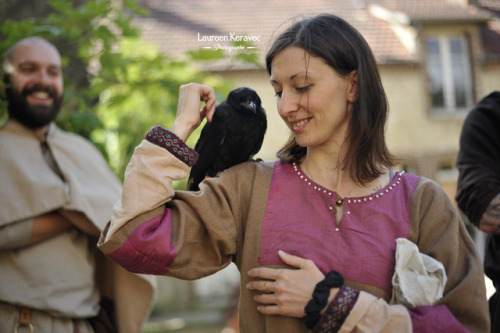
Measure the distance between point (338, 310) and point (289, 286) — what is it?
0.53 feet

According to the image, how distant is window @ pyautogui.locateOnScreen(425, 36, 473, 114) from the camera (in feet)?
42.6

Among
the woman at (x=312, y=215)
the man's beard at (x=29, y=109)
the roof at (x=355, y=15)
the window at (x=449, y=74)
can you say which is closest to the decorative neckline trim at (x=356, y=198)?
the woman at (x=312, y=215)

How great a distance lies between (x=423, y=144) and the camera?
12633 millimetres

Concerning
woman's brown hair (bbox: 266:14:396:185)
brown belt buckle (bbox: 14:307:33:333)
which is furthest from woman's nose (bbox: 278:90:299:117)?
brown belt buckle (bbox: 14:307:33:333)

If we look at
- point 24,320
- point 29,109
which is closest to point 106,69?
point 29,109

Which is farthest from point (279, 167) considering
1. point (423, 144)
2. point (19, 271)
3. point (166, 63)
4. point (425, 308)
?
point (423, 144)

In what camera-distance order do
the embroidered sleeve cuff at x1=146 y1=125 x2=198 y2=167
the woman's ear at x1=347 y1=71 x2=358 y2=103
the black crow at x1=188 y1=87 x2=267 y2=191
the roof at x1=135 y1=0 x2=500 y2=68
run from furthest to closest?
1. the roof at x1=135 y1=0 x2=500 y2=68
2. the black crow at x1=188 y1=87 x2=267 y2=191
3. the woman's ear at x1=347 y1=71 x2=358 y2=103
4. the embroidered sleeve cuff at x1=146 y1=125 x2=198 y2=167

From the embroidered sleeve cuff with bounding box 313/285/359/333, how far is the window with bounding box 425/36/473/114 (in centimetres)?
1239

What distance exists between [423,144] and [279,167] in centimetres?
1154

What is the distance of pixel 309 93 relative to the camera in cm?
168

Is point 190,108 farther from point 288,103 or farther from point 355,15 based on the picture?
point 355,15

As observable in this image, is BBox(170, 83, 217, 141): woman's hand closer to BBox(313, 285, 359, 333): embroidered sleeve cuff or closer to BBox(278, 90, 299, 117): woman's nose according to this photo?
BBox(278, 90, 299, 117): woman's nose

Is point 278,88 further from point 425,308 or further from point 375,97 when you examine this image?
point 425,308

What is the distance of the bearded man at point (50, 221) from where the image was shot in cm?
255
